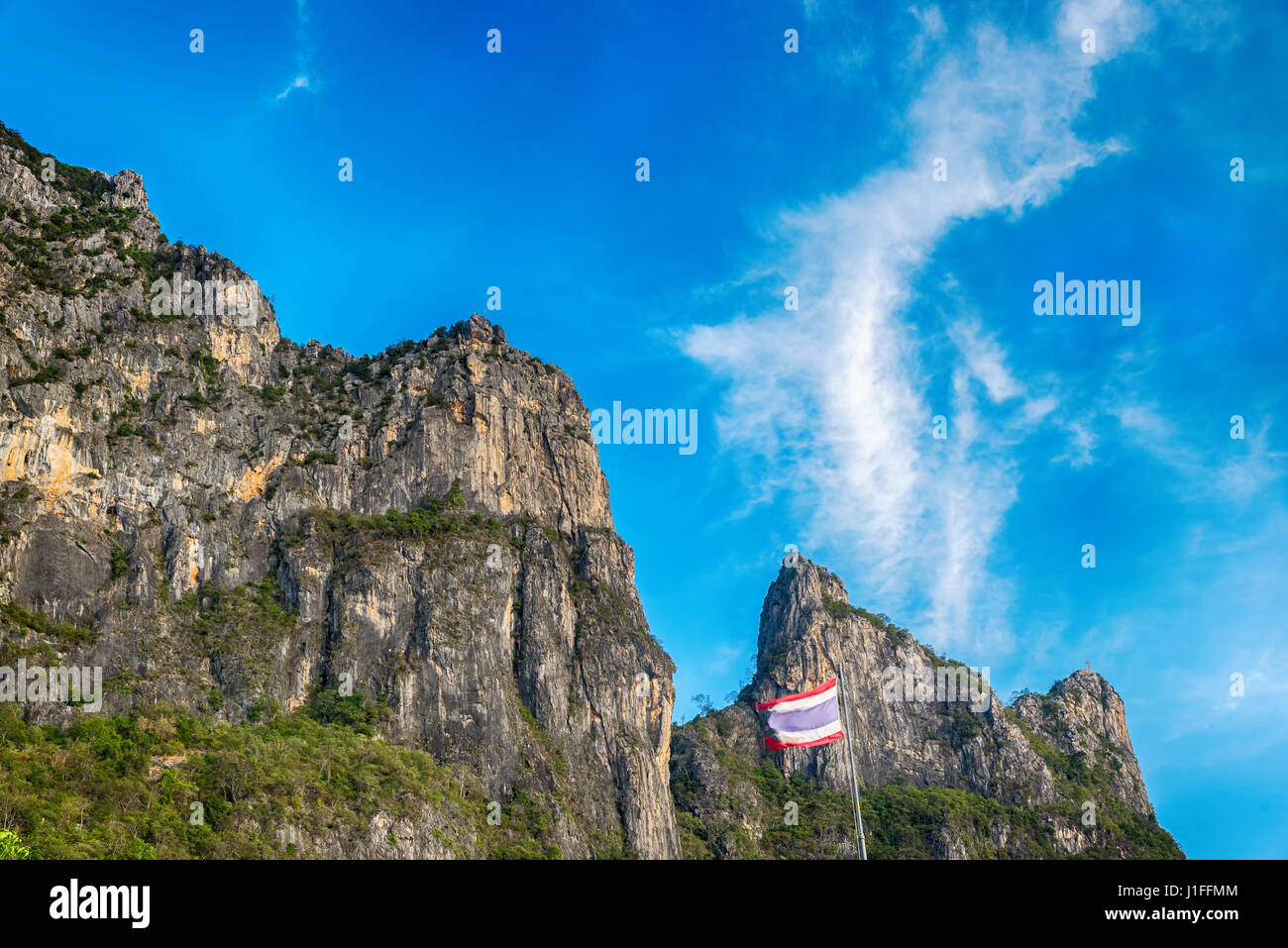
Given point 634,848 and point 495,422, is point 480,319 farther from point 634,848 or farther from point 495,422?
point 634,848

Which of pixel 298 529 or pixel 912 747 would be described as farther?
pixel 912 747

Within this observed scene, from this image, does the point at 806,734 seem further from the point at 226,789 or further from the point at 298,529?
the point at 298,529

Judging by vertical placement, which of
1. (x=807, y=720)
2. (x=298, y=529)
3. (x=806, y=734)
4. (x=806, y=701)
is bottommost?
(x=806, y=734)

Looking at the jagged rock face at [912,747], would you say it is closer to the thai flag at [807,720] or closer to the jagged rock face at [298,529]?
the jagged rock face at [298,529]

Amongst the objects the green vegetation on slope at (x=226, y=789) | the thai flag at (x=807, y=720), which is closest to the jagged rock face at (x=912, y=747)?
the green vegetation on slope at (x=226, y=789)

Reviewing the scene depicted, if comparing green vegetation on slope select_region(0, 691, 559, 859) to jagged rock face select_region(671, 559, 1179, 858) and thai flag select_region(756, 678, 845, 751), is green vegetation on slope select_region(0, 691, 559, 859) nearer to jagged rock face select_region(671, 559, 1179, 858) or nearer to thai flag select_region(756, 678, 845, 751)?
thai flag select_region(756, 678, 845, 751)

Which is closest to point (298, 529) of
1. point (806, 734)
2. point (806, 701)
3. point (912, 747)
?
point (806, 701)
